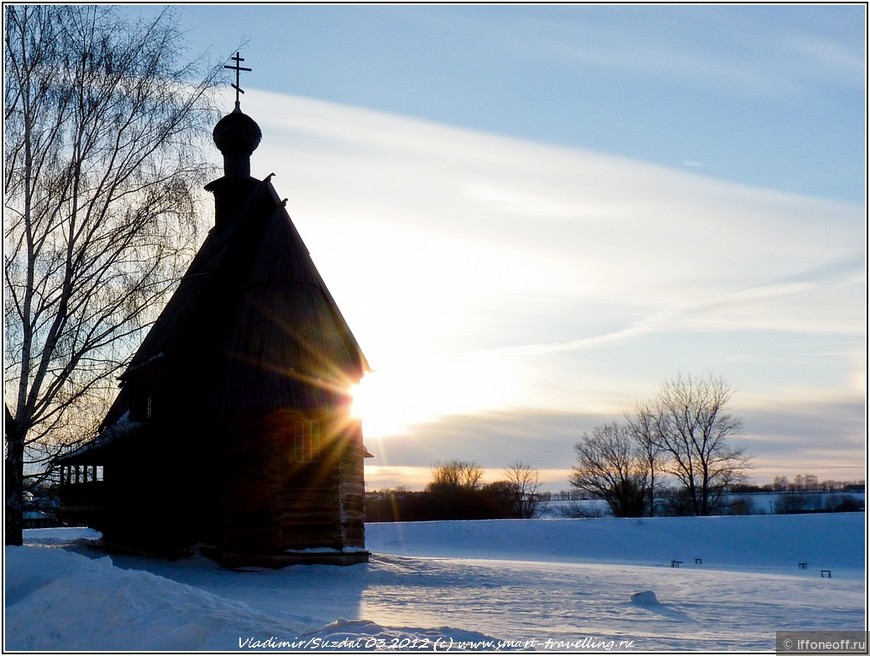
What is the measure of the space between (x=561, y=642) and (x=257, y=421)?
9.74 m

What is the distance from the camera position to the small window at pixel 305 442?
17.7m

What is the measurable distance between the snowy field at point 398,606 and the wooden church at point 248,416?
0.80 m

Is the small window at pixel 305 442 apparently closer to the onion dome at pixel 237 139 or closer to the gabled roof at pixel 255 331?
the gabled roof at pixel 255 331

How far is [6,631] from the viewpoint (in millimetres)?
9242

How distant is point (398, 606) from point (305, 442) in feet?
18.8

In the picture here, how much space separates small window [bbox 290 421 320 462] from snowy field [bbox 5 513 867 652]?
7.15 ft

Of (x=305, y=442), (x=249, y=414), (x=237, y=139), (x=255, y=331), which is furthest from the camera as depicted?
(x=237, y=139)

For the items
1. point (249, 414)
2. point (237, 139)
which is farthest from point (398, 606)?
point (237, 139)

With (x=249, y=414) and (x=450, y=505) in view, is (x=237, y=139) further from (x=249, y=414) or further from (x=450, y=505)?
(x=450, y=505)

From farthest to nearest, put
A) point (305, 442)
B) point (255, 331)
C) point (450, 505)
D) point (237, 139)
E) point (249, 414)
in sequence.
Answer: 1. point (450, 505)
2. point (237, 139)
3. point (255, 331)
4. point (305, 442)
5. point (249, 414)

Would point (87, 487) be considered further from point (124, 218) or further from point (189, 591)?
point (189, 591)

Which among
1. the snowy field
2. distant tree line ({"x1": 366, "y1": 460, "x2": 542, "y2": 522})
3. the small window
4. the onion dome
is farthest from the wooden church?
distant tree line ({"x1": 366, "y1": 460, "x2": 542, "y2": 522})

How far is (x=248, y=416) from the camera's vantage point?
17.7 m

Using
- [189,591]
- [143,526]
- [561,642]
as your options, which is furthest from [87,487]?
[561,642]
